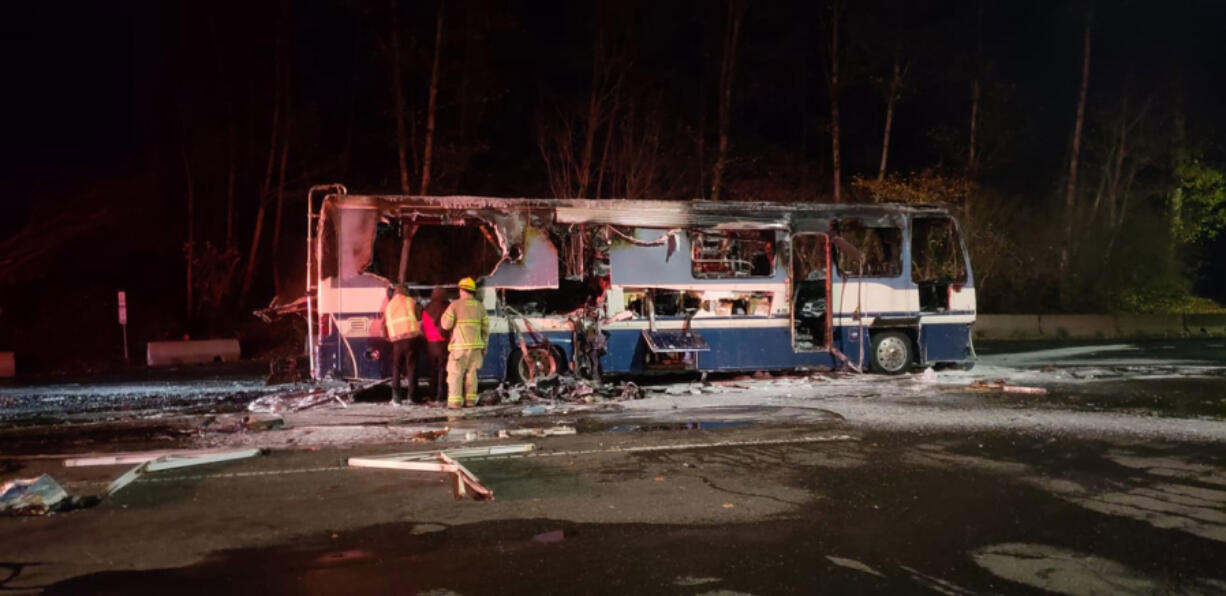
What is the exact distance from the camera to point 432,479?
725 cm

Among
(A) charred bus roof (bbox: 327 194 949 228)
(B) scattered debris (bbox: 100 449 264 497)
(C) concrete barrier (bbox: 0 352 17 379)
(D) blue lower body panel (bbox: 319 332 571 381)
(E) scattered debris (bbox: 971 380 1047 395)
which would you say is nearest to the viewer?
(B) scattered debris (bbox: 100 449 264 497)

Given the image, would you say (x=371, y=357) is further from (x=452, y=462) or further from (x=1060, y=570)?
(x=1060, y=570)

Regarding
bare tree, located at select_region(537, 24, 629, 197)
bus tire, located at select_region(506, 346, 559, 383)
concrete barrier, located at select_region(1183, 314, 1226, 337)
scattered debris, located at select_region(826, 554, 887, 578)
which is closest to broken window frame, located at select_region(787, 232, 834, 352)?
bus tire, located at select_region(506, 346, 559, 383)

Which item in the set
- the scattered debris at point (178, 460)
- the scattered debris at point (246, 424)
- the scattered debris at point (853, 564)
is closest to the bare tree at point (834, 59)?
the scattered debris at point (246, 424)

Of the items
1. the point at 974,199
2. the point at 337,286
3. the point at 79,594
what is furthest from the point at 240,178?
the point at 79,594

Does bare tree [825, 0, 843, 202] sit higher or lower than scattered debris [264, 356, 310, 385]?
higher

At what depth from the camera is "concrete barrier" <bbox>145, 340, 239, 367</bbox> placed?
737 inches

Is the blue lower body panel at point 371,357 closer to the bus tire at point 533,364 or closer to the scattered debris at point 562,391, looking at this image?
the bus tire at point 533,364

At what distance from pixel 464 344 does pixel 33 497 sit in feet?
17.4

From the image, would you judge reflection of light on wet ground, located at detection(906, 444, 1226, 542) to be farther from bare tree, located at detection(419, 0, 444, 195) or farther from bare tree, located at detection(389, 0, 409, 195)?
bare tree, located at detection(389, 0, 409, 195)

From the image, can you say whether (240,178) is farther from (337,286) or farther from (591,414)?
(591,414)

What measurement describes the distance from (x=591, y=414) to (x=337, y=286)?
3.96 meters

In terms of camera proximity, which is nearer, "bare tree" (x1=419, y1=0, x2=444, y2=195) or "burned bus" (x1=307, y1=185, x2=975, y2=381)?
"burned bus" (x1=307, y1=185, x2=975, y2=381)

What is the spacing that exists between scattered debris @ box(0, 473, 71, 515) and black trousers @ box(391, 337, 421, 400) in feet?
16.9
